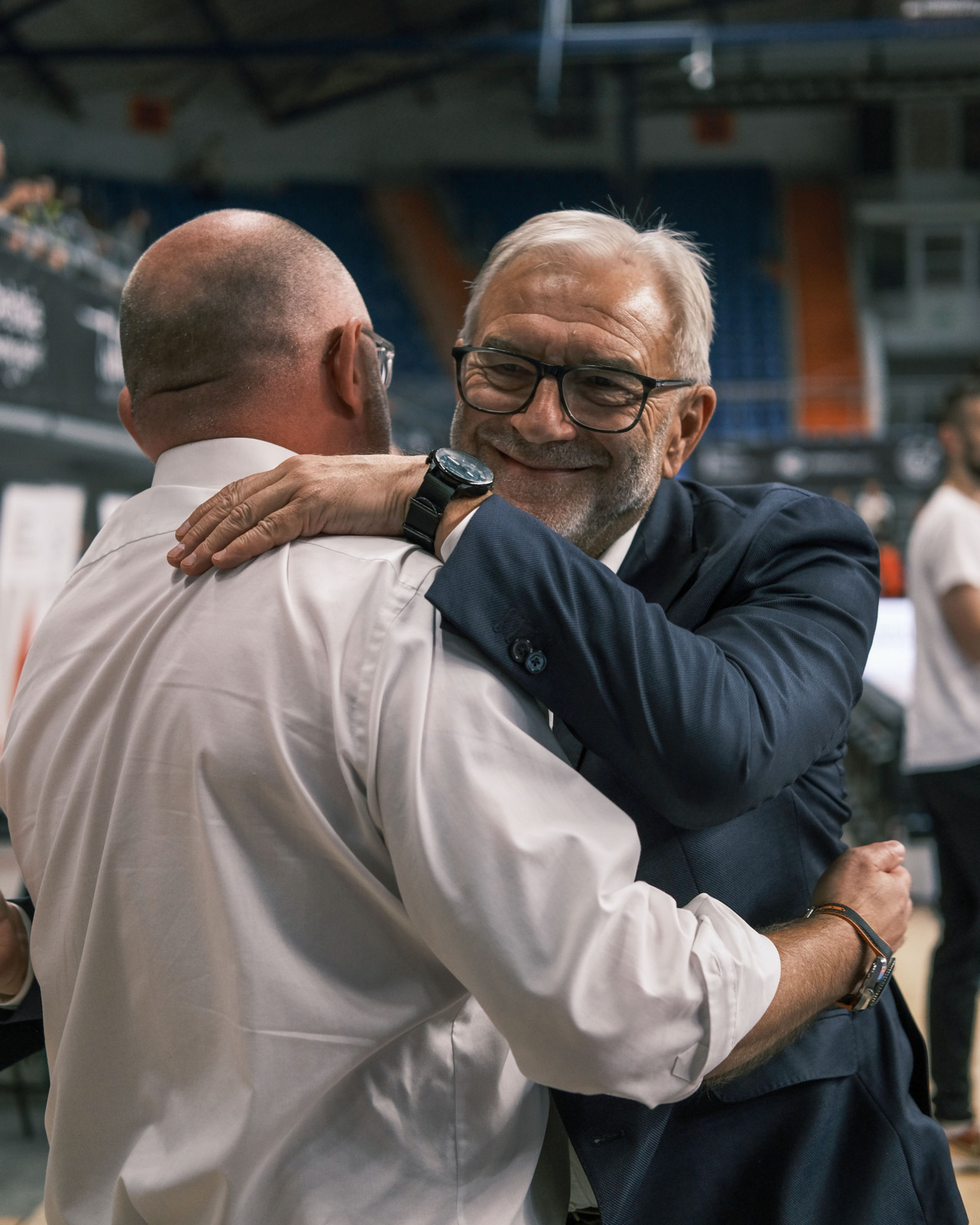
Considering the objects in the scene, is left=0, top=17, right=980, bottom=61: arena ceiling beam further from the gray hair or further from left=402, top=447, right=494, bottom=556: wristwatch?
left=402, top=447, right=494, bottom=556: wristwatch

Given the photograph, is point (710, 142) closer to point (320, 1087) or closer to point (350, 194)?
point (350, 194)

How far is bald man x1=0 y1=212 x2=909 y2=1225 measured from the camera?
0.85 m

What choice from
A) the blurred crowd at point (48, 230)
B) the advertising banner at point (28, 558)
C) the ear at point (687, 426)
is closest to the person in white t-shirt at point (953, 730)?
the ear at point (687, 426)

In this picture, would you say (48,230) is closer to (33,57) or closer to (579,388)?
(33,57)

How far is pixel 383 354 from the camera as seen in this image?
118cm

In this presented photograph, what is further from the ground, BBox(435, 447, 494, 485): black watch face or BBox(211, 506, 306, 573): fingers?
BBox(435, 447, 494, 485): black watch face

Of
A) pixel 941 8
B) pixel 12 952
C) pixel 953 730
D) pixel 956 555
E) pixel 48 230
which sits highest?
pixel 941 8

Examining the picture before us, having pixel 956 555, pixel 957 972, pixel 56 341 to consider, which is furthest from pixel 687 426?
pixel 56 341

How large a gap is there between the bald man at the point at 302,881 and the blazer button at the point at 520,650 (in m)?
0.02

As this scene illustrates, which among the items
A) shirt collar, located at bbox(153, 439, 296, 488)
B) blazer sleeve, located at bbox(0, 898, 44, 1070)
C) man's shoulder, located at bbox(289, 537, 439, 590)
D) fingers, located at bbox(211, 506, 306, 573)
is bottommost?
blazer sleeve, located at bbox(0, 898, 44, 1070)

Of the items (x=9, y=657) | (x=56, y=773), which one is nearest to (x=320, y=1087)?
(x=56, y=773)

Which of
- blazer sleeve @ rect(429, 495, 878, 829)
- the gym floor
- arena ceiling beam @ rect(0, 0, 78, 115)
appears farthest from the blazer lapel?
arena ceiling beam @ rect(0, 0, 78, 115)

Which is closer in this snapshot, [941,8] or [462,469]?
[462,469]

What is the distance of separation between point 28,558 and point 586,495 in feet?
17.3
